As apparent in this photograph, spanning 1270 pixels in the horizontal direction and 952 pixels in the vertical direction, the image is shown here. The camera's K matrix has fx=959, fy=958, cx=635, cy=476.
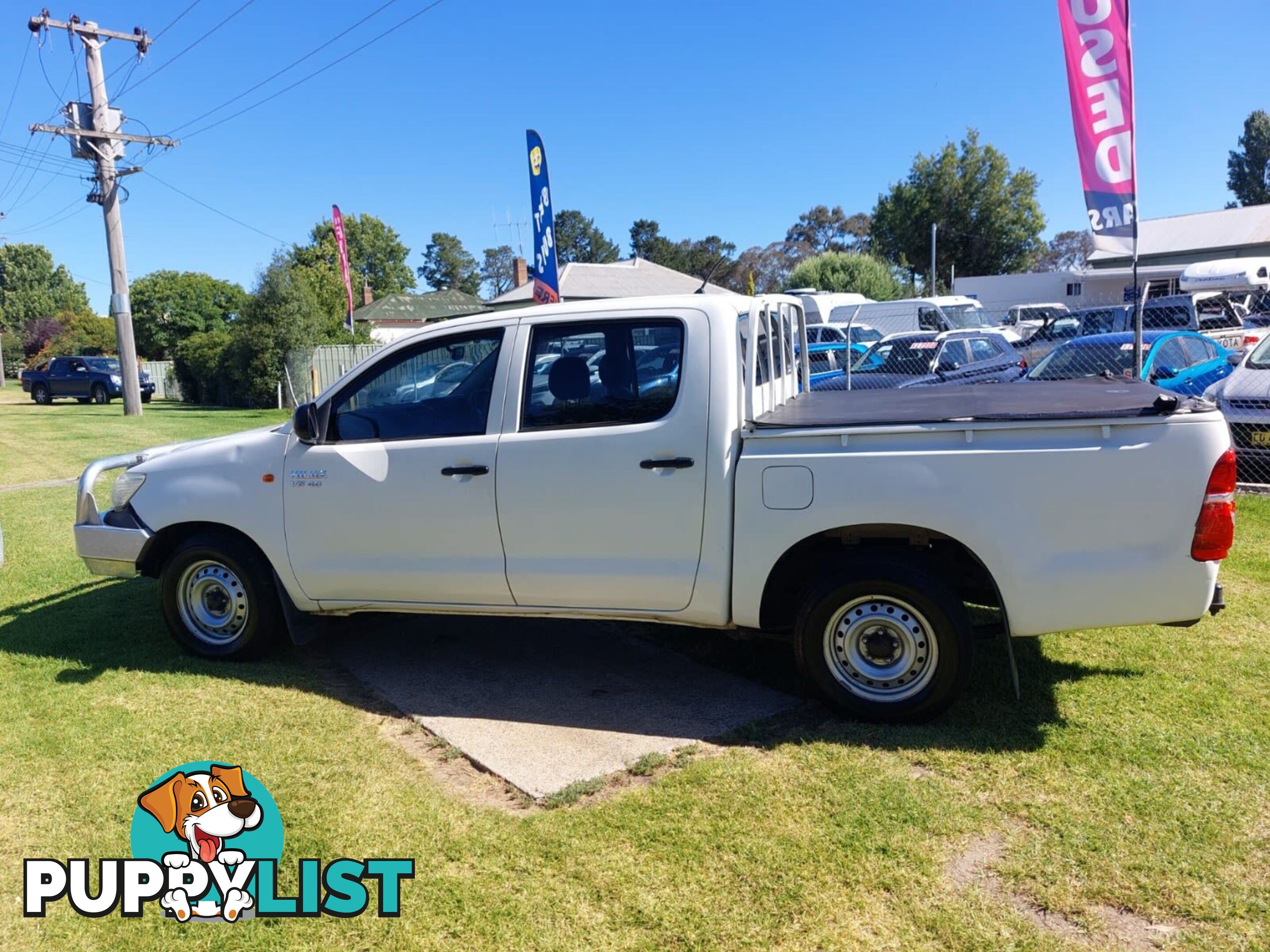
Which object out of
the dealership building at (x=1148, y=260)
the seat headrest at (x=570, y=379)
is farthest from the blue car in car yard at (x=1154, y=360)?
the dealership building at (x=1148, y=260)

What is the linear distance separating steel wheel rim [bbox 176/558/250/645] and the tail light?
15.8ft

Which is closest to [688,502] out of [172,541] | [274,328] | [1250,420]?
[172,541]

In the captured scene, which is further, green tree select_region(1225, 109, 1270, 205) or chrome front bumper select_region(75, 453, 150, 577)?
green tree select_region(1225, 109, 1270, 205)

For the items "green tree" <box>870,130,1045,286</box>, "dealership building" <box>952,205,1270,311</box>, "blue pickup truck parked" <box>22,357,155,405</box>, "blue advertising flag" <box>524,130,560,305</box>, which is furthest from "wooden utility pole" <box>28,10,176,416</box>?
"green tree" <box>870,130,1045,286</box>

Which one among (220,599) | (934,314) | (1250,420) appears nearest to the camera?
(220,599)

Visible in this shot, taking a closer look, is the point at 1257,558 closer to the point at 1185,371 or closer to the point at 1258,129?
the point at 1185,371

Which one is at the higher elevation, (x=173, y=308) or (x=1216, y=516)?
(x=173, y=308)

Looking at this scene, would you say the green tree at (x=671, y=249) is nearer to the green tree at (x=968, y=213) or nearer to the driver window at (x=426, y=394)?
the green tree at (x=968, y=213)

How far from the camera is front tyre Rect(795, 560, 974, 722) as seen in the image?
4266 millimetres

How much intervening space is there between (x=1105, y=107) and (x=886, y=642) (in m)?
6.79

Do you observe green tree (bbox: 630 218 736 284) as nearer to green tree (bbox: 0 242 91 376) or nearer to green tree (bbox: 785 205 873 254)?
green tree (bbox: 785 205 873 254)

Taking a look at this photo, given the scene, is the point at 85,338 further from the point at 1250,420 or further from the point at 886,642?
the point at 886,642

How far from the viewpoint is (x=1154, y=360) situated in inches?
473

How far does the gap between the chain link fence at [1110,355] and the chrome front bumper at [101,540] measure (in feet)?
16.8
